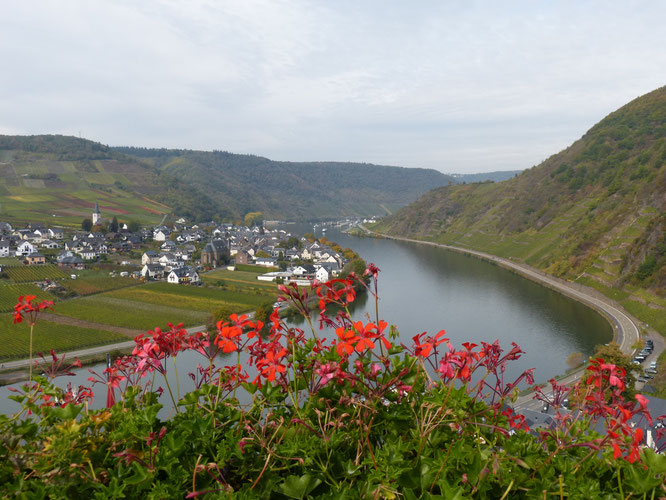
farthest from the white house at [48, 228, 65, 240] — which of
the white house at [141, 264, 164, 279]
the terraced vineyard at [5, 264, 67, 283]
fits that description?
the white house at [141, 264, 164, 279]

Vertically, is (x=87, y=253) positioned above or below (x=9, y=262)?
above

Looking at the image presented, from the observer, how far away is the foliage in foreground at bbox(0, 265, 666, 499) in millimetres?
1508

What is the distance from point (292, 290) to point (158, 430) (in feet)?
2.67

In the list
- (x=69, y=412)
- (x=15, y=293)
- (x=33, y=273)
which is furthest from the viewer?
(x=33, y=273)

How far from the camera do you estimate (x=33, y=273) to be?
4481cm

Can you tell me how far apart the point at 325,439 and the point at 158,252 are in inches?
2520

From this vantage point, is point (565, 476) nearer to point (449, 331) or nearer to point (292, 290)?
point (292, 290)

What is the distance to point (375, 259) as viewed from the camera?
2571 inches

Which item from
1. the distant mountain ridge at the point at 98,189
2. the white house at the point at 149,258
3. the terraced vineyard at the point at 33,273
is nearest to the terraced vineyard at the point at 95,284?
the terraced vineyard at the point at 33,273

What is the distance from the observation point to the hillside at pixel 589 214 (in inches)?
1570

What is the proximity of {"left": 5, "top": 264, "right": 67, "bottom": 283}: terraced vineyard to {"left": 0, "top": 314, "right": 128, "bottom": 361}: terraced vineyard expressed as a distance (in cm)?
1352

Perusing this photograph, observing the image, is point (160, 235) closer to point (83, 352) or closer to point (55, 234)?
point (55, 234)

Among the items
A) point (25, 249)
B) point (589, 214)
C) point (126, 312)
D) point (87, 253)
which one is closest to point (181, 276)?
point (126, 312)

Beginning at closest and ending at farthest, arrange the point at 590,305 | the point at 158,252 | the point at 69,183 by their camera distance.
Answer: the point at 590,305
the point at 158,252
the point at 69,183
